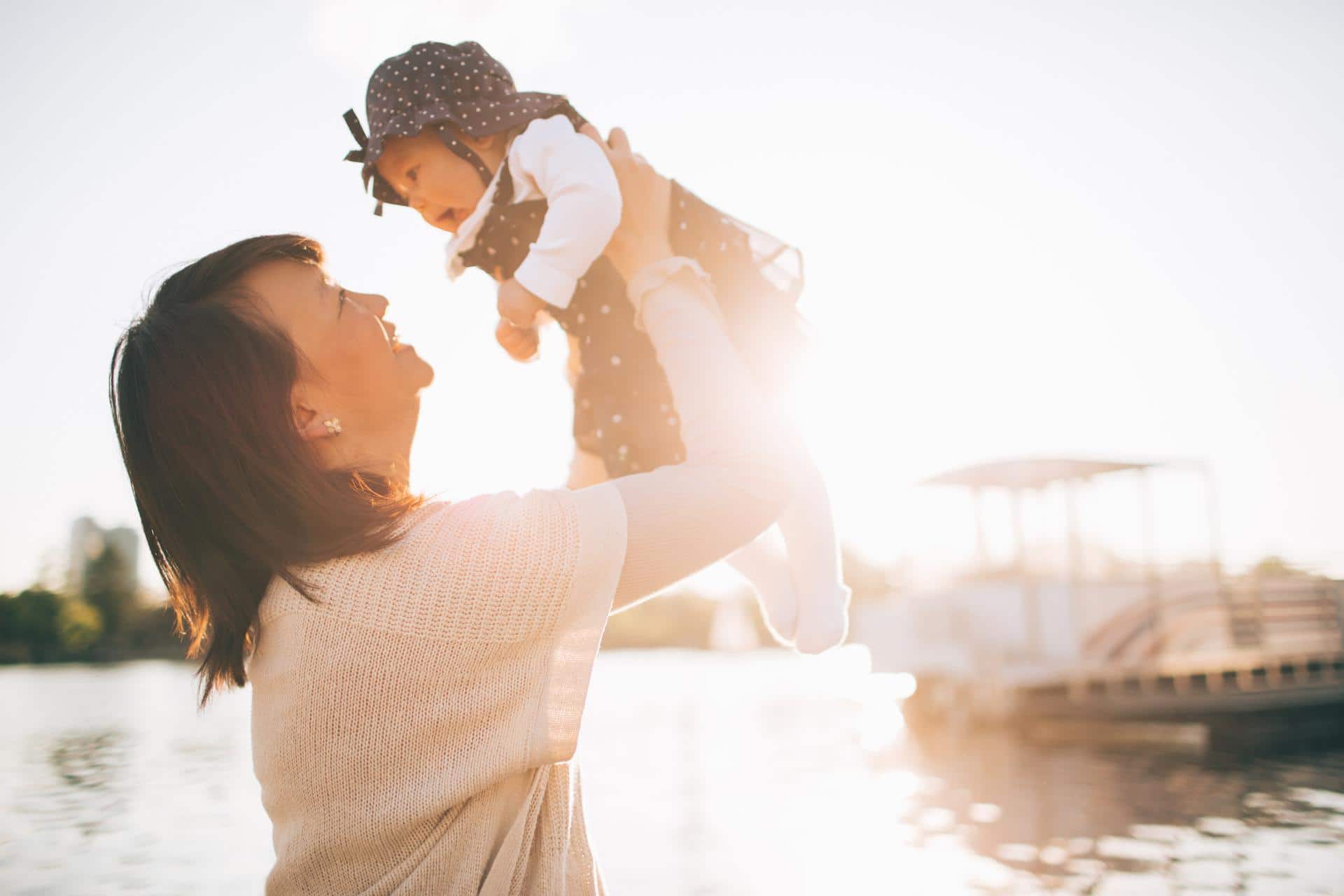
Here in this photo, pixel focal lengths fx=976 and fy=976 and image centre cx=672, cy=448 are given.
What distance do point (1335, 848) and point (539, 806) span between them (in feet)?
29.5

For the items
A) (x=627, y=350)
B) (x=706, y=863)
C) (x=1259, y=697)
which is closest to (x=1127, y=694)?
(x=1259, y=697)

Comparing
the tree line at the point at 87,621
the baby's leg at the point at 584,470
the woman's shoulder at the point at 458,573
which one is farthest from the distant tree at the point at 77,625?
A: the woman's shoulder at the point at 458,573

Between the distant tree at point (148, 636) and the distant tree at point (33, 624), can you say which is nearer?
the distant tree at point (33, 624)

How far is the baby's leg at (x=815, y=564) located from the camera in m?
1.21

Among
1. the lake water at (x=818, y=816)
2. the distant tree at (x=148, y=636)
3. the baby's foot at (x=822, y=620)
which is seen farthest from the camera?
the distant tree at (x=148, y=636)

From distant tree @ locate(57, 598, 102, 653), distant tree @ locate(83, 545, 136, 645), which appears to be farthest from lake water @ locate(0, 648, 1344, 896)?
distant tree @ locate(57, 598, 102, 653)

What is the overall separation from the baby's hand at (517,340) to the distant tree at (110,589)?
1228 inches

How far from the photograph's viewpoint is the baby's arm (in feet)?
3.79

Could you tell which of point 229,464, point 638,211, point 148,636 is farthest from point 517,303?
point 148,636

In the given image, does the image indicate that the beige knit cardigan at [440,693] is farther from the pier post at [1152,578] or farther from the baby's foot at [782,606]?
the pier post at [1152,578]

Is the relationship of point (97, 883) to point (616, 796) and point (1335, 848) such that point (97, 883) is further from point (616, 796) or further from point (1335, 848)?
point (1335, 848)

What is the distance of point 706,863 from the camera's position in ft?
27.1

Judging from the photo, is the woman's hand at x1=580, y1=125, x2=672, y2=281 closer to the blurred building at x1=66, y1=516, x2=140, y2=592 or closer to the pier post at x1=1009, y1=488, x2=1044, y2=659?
the pier post at x1=1009, y1=488, x2=1044, y2=659

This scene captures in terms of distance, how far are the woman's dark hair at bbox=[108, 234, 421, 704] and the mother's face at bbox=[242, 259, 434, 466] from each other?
0.07ft
